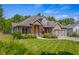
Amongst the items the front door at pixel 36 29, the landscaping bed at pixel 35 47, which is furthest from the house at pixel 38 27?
the landscaping bed at pixel 35 47

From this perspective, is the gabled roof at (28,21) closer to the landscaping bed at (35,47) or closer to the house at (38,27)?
the house at (38,27)

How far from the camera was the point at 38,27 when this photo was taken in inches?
234

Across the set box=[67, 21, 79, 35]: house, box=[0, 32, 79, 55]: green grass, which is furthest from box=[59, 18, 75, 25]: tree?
box=[0, 32, 79, 55]: green grass

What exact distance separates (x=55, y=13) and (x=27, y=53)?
65cm

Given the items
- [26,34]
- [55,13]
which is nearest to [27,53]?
[26,34]

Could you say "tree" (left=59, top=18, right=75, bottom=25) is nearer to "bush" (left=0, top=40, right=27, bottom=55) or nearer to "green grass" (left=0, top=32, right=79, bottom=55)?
"green grass" (left=0, top=32, right=79, bottom=55)

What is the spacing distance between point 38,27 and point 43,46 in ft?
0.89

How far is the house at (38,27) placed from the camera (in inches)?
233

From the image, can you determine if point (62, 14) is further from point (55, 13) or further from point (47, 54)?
point (47, 54)

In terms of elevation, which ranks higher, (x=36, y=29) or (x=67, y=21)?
(x=67, y=21)

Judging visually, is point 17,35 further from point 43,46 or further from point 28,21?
point 43,46

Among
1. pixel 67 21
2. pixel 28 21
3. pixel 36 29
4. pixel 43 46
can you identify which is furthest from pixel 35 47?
pixel 67 21

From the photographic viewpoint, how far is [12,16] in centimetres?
589

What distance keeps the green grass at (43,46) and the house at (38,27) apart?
0.12 metres
